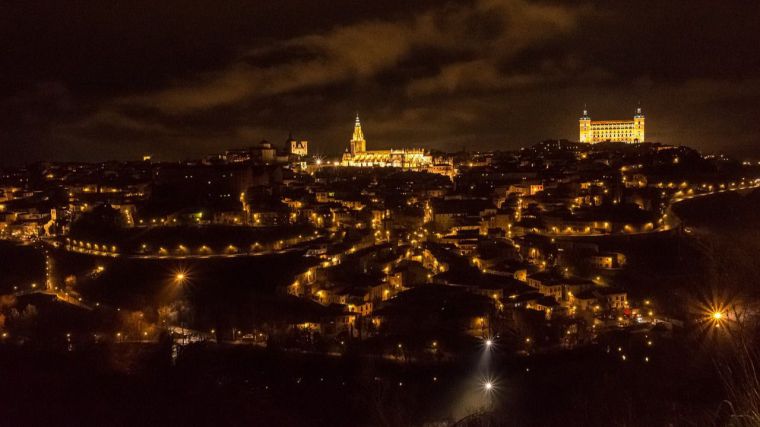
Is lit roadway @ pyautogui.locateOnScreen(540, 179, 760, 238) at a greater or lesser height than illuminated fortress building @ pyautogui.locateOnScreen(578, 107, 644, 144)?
lesser

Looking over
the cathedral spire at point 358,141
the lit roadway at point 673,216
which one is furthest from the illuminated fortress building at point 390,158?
the lit roadway at point 673,216

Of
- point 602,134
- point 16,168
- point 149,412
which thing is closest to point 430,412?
point 149,412

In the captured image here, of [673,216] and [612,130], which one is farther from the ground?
[612,130]

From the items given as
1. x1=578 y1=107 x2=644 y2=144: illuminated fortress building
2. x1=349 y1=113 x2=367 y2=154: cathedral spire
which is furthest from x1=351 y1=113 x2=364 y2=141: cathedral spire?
x1=578 y1=107 x2=644 y2=144: illuminated fortress building

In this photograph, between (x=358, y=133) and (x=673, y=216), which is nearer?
(x=673, y=216)

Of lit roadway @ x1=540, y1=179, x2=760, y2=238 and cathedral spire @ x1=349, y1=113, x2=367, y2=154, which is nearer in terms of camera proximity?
lit roadway @ x1=540, y1=179, x2=760, y2=238

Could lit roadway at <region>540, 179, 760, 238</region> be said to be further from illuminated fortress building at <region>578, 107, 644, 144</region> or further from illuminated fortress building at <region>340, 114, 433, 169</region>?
illuminated fortress building at <region>340, 114, 433, 169</region>

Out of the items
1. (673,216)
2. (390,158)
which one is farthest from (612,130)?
(673,216)

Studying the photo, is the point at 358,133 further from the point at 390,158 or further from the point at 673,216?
the point at 673,216

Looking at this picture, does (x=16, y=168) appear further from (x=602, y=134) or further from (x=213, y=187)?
(x=602, y=134)
